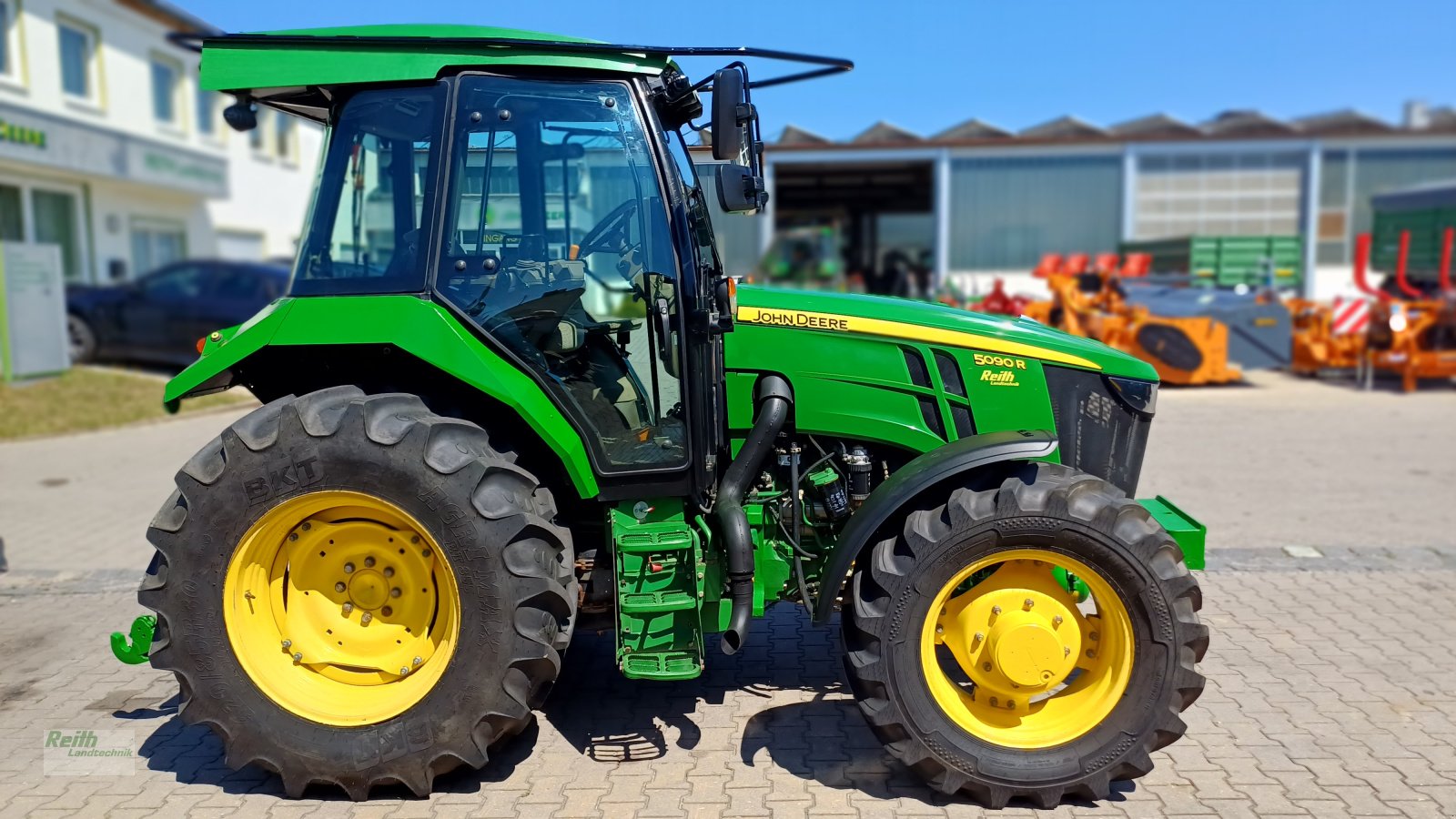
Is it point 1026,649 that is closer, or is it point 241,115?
point 1026,649

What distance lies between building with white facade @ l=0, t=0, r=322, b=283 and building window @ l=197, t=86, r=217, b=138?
0.03m

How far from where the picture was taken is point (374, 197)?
395cm

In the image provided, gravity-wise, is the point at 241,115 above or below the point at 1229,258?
above

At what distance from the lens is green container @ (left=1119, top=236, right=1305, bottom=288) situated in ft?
69.5

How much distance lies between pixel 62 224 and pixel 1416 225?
2303 centimetres

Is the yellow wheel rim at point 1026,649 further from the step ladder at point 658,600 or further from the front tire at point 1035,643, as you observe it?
the step ladder at point 658,600

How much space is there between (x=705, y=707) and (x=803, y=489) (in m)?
1.02

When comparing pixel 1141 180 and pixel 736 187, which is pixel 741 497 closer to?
pixel 736 187

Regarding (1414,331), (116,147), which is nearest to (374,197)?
(1414,331)

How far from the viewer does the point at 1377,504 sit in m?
7.47

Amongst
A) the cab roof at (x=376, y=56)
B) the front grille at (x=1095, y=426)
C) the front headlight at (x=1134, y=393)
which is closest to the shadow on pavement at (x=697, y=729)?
the front grille at (x=1095, y=426)

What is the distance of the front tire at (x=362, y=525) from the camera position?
3201 millimetres

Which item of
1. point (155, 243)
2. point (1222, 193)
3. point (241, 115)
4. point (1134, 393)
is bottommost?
point (1134, 393)

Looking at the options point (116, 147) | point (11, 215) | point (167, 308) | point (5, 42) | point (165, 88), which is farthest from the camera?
point (165, 88)
